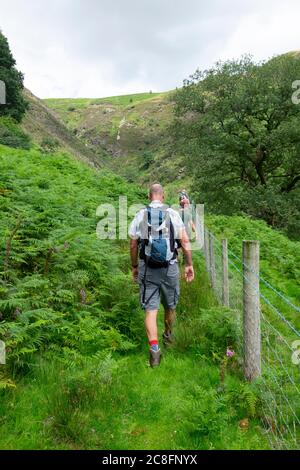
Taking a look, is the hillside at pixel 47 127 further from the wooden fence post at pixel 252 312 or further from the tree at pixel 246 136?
the wooden fence post at pixel 252 312

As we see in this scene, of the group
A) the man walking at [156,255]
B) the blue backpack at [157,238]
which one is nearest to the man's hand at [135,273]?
the man walking at [156,255]

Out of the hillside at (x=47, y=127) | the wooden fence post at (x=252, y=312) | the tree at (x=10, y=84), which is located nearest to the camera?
the wooden fence post at (x=252, y=312)

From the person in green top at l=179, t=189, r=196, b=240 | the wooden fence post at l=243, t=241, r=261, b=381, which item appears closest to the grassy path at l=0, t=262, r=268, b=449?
the wooden fence post at l=243, t=241, r=261, b=381

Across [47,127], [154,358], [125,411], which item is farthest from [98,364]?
[47,127]

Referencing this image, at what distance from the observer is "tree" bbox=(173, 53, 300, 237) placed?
79.8 ft

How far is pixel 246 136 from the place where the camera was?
998 inches

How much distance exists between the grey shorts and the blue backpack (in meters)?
0.13

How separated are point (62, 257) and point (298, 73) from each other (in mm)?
21725

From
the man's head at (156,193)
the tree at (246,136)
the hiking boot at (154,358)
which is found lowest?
the hiking boot at (154,358)

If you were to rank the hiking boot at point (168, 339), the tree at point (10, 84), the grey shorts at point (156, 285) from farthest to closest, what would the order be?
the tree at point (10, 84)
the hiking boot at point (168, 339)
the grey shorts at point (156, 285)

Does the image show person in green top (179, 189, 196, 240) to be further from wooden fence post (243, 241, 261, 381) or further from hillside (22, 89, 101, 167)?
hillside (22, 89, 101, 167)

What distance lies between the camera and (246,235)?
17.3 m

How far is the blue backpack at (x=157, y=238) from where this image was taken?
19.4 ft
